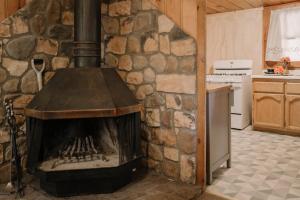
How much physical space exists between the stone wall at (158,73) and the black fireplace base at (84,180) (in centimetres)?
44

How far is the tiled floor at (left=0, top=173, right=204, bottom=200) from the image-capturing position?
211cm

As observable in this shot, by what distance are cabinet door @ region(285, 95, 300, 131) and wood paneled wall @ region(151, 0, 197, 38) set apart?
104 inches

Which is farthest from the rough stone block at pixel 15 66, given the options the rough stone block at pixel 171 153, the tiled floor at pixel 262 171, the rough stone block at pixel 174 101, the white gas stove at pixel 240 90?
the white gas stove at pixel 240 90

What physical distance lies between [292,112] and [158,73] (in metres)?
2.66


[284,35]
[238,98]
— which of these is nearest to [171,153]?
[238,98]

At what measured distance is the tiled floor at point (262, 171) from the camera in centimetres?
240

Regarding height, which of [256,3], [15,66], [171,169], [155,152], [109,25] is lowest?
[171,169]

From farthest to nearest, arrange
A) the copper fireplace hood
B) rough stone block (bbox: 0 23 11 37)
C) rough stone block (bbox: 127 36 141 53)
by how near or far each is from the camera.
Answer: rough stone block (bbox: 127 36 141 53)
rough stone block (bbox: 0 23 11 37)
the copper fireplace hood

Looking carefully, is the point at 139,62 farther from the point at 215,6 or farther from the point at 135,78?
the point at 215,6

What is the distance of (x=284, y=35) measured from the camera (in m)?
4.95

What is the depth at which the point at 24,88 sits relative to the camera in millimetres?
2404

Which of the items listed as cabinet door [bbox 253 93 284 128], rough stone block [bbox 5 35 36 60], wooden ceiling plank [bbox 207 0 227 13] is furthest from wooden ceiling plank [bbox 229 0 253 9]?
rough stone block [bbox 5 35 36 60]

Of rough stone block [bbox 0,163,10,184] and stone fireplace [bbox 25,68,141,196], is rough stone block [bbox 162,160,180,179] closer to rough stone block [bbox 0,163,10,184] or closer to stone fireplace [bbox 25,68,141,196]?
stone fireplace [bbox 25,68,141,196]

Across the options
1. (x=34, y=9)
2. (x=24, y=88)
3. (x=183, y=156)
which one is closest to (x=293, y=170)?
(x=183, y=156)
